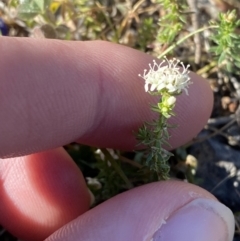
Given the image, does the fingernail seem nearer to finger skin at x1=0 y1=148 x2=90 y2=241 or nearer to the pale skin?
the pale skin

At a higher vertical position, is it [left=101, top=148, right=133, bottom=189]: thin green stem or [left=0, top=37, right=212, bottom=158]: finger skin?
[left=0, top=37, right=212, bottom=158]: finger skin

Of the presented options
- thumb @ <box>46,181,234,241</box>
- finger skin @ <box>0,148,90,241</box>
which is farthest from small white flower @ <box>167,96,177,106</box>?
finger skin @ <box>0,148,90,241</box>

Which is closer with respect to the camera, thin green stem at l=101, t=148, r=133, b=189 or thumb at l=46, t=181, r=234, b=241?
thumb at l=46, t=181, r=234, b=241

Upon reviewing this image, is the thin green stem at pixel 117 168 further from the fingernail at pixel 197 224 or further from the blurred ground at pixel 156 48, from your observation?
the fingernail at pixel 197 224

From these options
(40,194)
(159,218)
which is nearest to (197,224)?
(159,218)

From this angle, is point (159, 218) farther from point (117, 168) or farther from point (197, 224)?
point (117, 168)

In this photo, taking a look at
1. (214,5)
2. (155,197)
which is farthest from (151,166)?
(214,5)

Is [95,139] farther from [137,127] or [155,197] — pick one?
[155,197]
